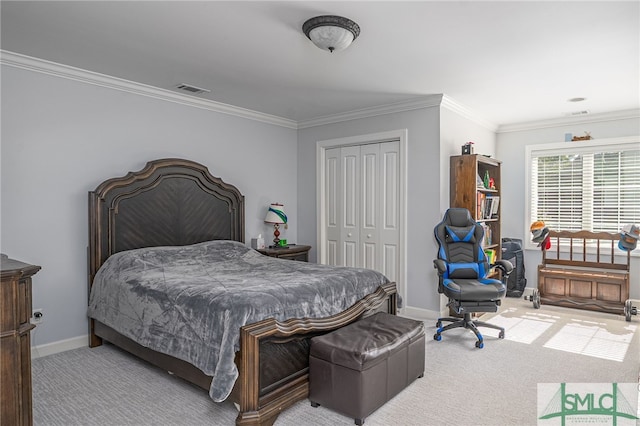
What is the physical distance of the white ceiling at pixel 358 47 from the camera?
8.06ft

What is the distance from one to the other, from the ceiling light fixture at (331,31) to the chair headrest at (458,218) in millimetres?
2179

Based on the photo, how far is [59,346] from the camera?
3.40 meters

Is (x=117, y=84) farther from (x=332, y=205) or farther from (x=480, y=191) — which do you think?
(x=480, y=191)

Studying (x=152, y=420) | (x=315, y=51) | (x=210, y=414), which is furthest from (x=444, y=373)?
(x=315, y=51)

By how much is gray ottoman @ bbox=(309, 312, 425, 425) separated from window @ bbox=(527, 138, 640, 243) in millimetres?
3994

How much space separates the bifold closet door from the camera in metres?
4.80

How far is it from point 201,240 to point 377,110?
2612 mm

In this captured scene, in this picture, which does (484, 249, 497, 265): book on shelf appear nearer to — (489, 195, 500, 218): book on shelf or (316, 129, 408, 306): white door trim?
(489, 195, 500, 218): book on shelf

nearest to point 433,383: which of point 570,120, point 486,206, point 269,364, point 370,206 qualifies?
point 269,364

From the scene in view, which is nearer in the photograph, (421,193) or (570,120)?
(421,193)

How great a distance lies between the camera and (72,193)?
138 inches

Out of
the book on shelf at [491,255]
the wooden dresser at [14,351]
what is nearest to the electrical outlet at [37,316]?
the wooden dresser at [14,351]

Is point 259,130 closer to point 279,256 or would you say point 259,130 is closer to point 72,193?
point 279,256

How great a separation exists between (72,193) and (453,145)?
159 inches
